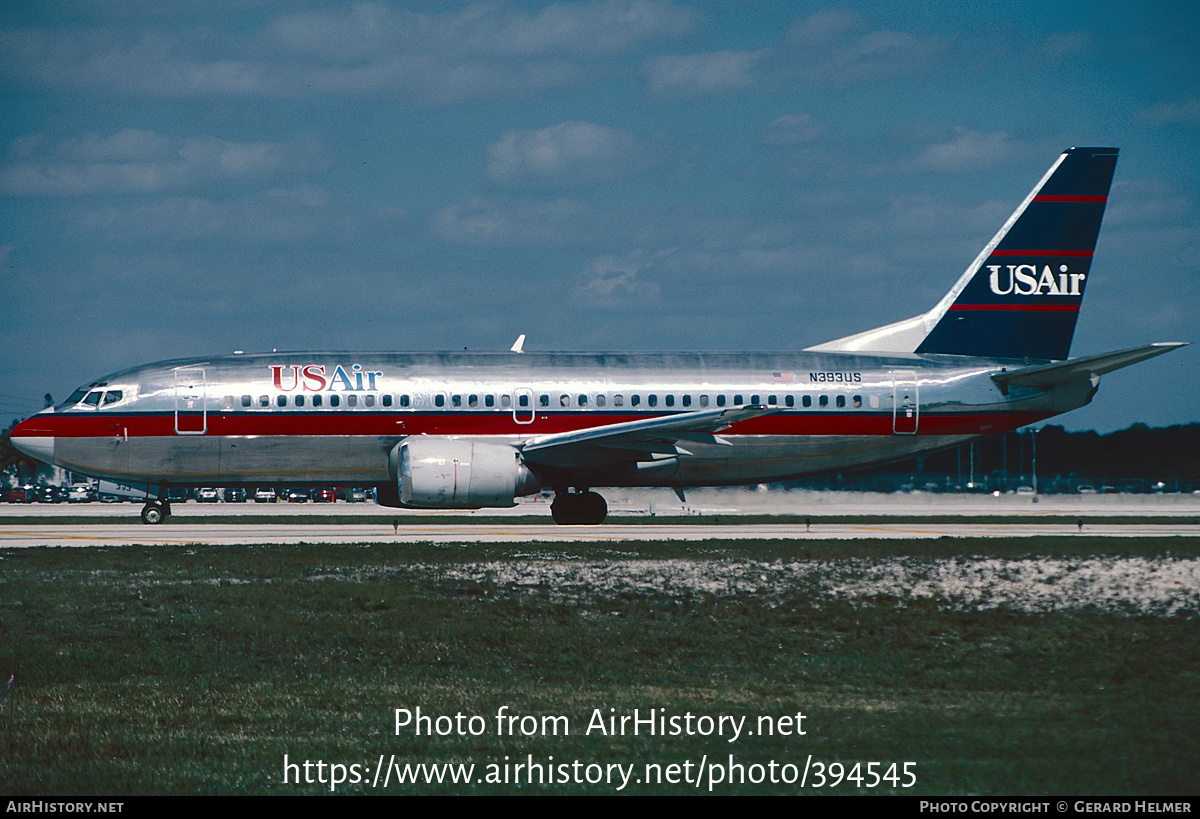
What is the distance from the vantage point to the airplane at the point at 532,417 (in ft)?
103

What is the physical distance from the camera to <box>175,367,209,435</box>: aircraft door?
31344mm

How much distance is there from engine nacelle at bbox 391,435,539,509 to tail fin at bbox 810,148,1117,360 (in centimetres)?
1099

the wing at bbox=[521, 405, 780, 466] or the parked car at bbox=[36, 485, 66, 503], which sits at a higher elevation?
the wing at bbox=[521, 405, 780, 466]

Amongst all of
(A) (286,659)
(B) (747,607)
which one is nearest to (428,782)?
(A) (286,659)

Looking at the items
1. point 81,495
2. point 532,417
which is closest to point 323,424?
point 532,417

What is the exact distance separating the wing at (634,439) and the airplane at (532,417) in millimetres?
53

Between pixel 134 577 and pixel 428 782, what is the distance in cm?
1292

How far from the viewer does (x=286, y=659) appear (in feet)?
45.3

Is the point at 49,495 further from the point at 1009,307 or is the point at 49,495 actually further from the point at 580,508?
the point at 1009,307

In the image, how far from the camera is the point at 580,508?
33.8 metres

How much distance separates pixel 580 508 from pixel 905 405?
9.03 m

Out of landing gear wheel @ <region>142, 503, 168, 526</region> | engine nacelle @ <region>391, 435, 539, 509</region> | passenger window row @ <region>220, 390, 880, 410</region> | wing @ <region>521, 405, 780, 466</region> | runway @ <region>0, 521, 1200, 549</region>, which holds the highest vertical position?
passenger window row @ <region>220, 390, 880, 410</region>

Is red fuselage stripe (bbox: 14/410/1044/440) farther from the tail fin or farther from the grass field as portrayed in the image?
the grass field

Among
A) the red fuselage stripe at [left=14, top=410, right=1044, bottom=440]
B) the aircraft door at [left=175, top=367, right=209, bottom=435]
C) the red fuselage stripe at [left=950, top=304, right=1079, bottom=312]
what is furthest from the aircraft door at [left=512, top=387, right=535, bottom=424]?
the red fuselage stripe at [left=950, top=304, right=1079, bottom=312]
